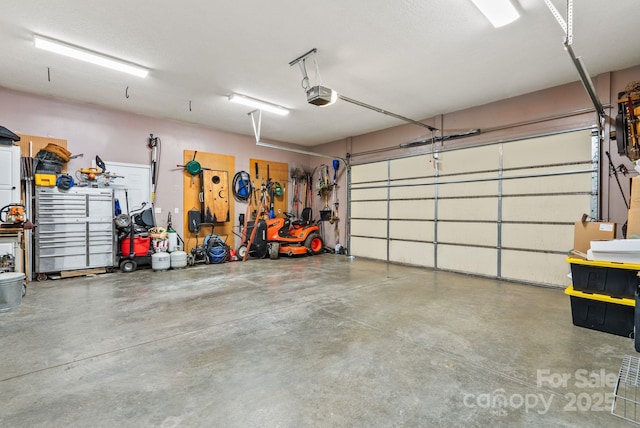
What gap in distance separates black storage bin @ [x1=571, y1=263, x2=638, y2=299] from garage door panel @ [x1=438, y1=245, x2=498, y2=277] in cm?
232

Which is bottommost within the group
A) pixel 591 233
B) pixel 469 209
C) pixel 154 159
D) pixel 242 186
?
pixel 591 233

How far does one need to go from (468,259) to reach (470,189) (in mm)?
1307

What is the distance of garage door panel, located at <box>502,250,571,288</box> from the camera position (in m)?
4.55

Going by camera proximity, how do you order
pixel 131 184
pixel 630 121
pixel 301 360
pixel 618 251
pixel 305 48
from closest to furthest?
pixel 301 360 < pixel 618 251 < pixel 630 121 < pixel 305 48 < pixel 131 184

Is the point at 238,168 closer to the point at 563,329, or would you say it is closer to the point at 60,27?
the point at 60,27

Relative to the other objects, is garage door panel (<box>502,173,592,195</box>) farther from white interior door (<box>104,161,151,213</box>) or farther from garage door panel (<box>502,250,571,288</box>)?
white interior door (<box>104,161,151,213</box>)

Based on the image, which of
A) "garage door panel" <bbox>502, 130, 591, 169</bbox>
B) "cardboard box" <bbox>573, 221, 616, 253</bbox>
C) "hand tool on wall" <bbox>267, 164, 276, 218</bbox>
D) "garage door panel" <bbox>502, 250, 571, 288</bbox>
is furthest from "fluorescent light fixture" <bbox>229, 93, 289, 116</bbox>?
"cardboard box" <bbox>573, 221, 616, 253</bbox>

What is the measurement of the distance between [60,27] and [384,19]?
11.0 ft


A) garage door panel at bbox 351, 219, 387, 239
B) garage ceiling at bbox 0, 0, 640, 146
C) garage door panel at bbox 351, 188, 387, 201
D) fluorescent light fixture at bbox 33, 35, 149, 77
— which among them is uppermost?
garage ceiling at bbox 0, 0, 640, 146

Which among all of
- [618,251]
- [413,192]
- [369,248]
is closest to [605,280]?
[618,251]

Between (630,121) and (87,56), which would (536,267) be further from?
→ (87,56)

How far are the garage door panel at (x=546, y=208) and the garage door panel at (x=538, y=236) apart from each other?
12 cm

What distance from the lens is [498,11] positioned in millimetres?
2844

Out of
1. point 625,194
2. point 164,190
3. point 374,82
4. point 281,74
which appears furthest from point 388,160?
point 164,190
